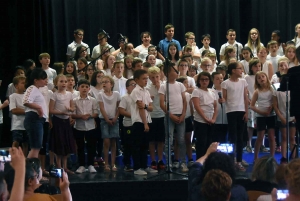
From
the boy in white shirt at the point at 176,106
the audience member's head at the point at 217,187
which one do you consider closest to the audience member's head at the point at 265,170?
the audience member's head at the point at 217,187

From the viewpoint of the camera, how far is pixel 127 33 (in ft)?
38.0

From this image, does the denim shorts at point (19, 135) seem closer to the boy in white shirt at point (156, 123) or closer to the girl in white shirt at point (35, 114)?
the girl in white shirt at point (35, 114)

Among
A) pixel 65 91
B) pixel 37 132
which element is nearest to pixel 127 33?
pixel 65 91

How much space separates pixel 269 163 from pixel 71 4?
754 cm

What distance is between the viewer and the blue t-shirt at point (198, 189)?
12.8ft

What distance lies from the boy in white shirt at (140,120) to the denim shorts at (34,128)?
1146 mm

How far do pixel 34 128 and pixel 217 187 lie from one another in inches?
150

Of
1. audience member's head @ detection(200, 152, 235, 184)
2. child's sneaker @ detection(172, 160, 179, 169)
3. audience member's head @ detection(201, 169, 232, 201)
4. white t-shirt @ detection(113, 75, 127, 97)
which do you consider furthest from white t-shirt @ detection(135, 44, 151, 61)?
audience member's head @ detection(201, 169, 232, 201)

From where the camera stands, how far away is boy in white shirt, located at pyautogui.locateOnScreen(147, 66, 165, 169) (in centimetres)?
752

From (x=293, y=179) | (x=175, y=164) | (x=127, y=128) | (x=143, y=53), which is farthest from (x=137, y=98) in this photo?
(x=293, y=179)

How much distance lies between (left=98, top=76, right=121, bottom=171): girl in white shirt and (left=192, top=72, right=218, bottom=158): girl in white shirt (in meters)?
1.01

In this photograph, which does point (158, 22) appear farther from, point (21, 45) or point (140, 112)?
point (140, 112)

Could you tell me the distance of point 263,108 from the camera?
755 centimetres

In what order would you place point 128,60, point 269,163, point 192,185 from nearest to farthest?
point 192,185 < point 269,163 < point 128,60
